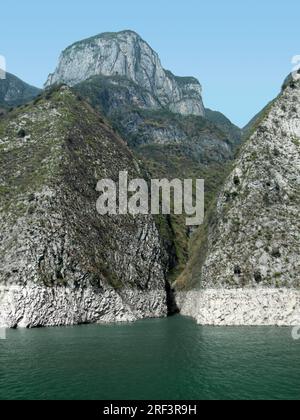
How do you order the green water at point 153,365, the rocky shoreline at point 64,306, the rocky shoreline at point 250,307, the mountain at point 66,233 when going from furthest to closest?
the mountain at point 66,233 < the rocky shoreline at point 64,306 < the rocky shoreline at point 250,307 < the green water at point 153,365

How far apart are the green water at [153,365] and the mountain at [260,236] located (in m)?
7.92

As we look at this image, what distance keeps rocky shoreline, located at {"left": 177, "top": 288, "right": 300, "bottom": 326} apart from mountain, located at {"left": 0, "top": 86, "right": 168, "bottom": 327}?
24.4 m

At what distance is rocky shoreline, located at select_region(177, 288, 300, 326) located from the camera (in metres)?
93.6

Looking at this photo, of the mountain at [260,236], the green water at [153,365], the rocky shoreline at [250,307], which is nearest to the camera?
the green water at [153,365]

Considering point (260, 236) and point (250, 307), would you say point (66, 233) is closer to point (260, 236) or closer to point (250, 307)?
point (260, 236)

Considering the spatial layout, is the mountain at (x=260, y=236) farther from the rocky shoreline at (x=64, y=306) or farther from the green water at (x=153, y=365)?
the rocky shoreline at (x=64, y=306)

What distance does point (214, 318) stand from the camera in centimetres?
9938

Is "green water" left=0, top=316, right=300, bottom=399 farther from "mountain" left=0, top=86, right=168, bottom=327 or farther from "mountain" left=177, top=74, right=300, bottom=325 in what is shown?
"mountain" left=0, top=86, right=168, bottom=327

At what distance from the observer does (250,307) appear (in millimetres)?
96750

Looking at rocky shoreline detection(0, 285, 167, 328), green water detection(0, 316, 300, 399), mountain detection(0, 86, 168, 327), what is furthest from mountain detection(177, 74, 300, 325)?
mountain detection(0, 86, 168, 327)

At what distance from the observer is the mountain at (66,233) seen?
355 ft

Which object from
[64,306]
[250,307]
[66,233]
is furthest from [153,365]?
[66,233]

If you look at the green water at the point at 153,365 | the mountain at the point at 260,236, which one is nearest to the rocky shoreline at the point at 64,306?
the green water at the point at 153,365

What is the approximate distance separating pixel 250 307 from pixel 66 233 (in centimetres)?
4804
